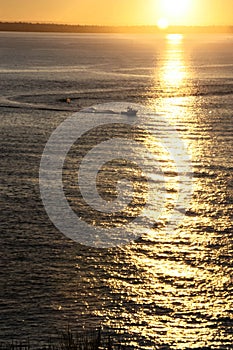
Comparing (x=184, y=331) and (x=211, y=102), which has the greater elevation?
(x=211, y=102)

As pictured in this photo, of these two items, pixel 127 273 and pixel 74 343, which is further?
pixel 127 273

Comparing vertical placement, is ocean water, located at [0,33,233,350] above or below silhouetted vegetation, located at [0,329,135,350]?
above

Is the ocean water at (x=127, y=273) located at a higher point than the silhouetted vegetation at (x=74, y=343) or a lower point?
higher

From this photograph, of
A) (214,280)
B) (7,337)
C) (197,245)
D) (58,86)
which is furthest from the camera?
(58,86)

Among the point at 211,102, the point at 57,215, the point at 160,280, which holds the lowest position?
the point at 160,280

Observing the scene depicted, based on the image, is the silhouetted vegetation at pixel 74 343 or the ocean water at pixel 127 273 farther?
the ocean water at pixel 127 273

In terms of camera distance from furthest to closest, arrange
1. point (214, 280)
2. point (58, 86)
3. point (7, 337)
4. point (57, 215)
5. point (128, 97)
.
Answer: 1. point (58, 86)
2. point (128, 97)
3. point (57, 215)
4. point (214, 280)
5. point (7, 337)

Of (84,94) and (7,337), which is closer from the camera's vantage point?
(7,337)

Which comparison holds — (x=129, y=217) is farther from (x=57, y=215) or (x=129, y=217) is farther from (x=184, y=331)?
(x=184, y=331)

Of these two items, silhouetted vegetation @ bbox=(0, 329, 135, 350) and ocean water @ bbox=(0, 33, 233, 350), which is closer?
silhouetted vegetation @ bbox=(0, 329, 135, 350)

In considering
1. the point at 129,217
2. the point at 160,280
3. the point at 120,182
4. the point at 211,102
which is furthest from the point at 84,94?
the point at 160,280

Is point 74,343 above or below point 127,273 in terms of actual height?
below
